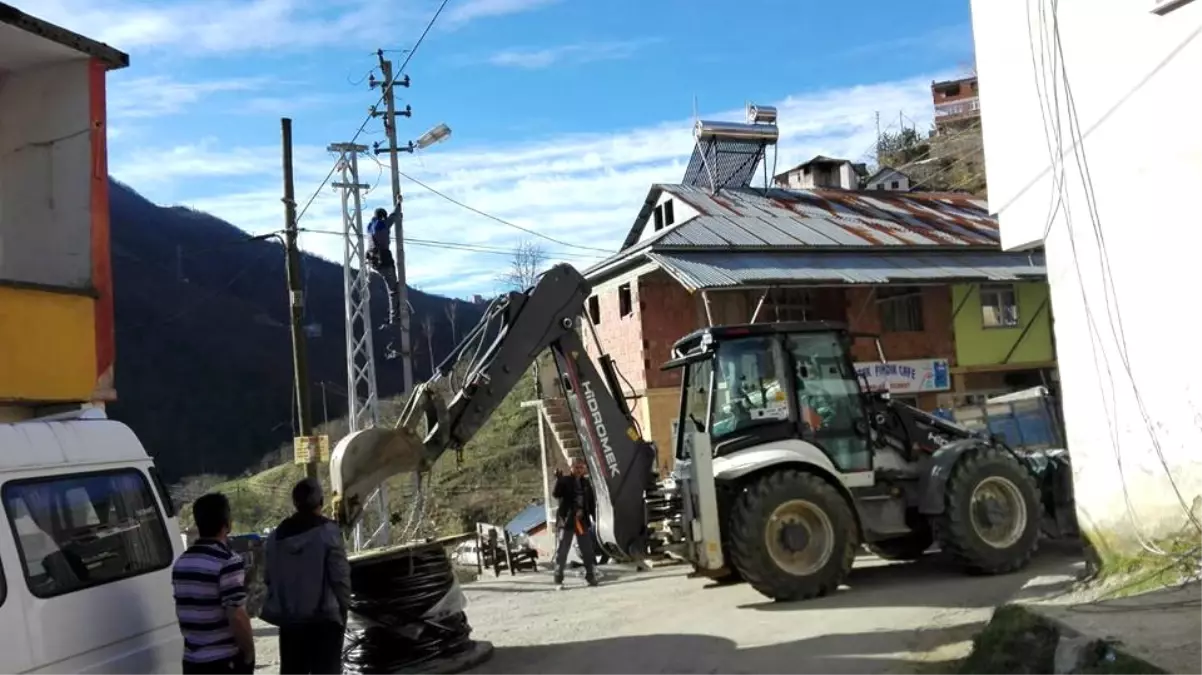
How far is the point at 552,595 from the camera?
12.8m

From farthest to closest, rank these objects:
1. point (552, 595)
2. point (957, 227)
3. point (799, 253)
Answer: point (957, 227)
point (799, 253)
point (552, 595)

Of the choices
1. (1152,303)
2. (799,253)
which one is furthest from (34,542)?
(799,253)

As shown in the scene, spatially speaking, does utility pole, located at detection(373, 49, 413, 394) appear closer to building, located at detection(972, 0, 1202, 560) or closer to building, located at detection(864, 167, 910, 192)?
building, located at detection(972, 0, 1202, 560)

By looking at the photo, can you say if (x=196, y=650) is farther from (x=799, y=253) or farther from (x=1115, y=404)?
(x=799, y=253)

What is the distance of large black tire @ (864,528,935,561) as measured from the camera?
39.2 ft

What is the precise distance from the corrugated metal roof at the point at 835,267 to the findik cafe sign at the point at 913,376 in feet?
8.74

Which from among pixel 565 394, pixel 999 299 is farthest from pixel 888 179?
pixel 565 394

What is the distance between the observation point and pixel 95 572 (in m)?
5.33

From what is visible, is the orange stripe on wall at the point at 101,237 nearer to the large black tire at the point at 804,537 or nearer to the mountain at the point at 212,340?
the large black tire at the point at 804,537

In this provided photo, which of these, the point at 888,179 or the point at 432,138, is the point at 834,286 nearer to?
the point at 432,138

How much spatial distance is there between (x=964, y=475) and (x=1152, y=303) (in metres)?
3.17

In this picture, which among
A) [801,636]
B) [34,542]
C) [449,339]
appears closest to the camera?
[34,542]

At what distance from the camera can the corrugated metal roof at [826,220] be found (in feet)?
76.4

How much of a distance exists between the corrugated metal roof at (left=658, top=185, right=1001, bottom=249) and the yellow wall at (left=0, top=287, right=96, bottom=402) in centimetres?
1396
